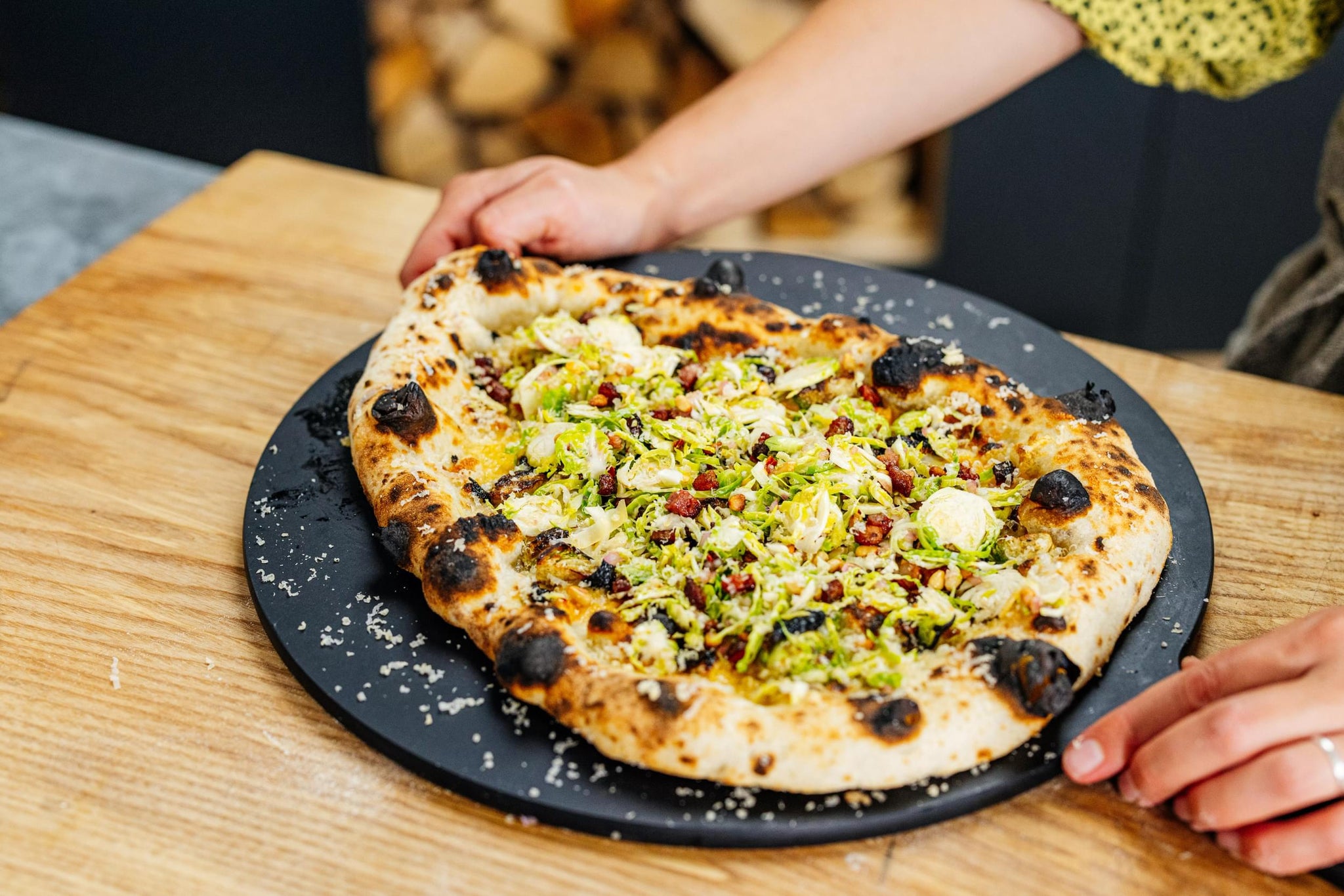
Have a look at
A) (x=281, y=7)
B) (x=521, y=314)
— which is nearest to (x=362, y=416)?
(x=521, y=314)

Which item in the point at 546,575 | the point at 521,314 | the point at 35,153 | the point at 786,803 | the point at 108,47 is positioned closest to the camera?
the point at 786,803

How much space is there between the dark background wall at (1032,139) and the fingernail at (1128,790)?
3.25 m

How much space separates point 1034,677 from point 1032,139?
332cm

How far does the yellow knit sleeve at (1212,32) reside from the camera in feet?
7.73

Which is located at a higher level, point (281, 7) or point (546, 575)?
point (546, 575)

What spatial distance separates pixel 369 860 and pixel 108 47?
432 cm

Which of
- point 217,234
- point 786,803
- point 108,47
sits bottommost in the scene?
point 108,47

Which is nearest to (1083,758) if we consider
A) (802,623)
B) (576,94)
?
(802,623)

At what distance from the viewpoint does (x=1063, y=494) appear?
5.33ft

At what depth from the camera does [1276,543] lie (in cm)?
190

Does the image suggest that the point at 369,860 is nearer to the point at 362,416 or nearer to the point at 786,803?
the point at 786,803

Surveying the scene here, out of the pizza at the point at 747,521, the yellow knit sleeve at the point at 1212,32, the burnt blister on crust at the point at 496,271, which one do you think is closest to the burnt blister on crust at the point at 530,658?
the pizza at the point at 747,521

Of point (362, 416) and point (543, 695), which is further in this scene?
point (362, 416)

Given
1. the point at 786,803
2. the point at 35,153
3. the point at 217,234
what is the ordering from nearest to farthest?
the point at 786,803
the point at 217,234
the point at 35,153
